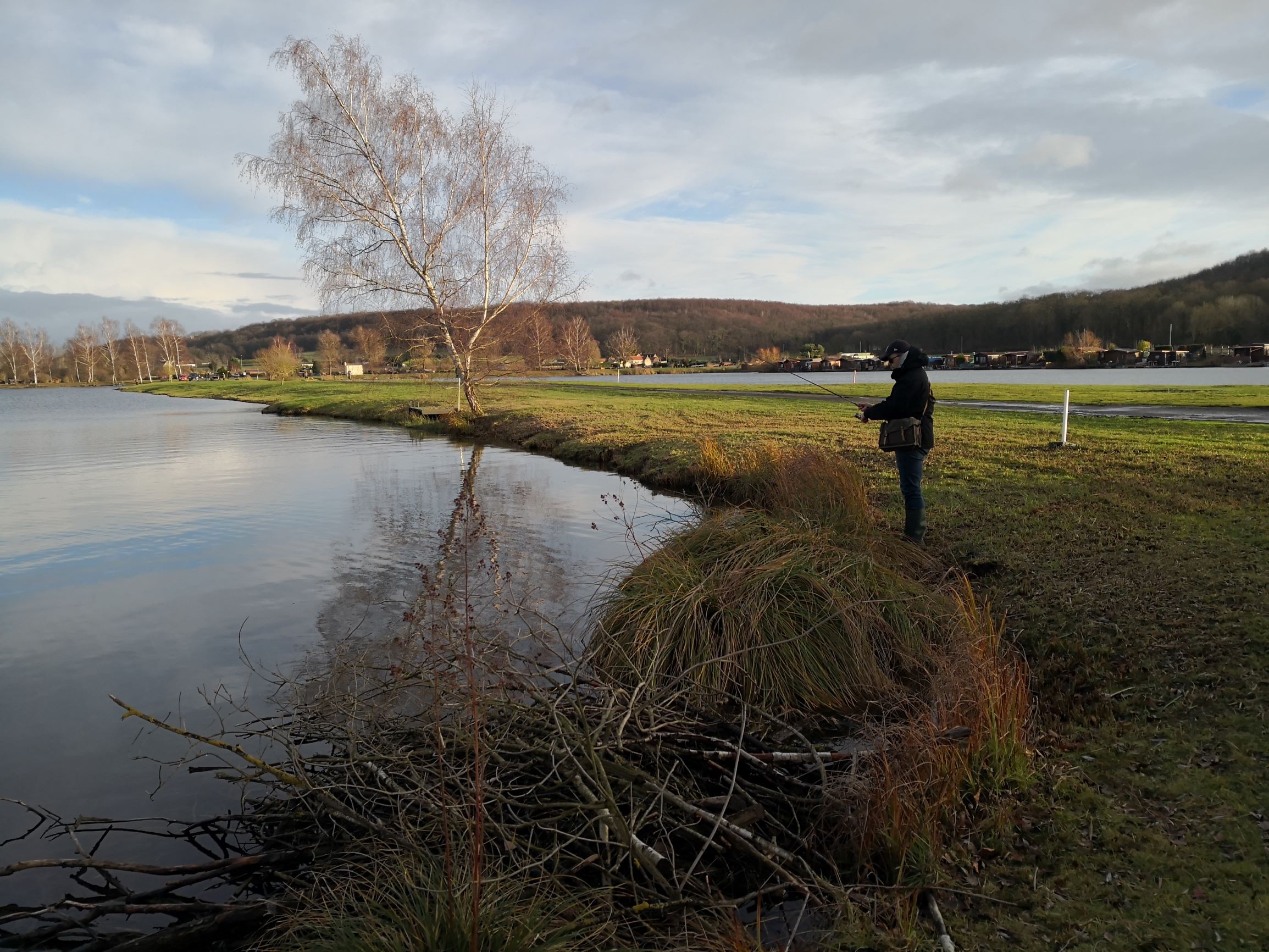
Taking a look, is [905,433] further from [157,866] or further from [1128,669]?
[157,866]

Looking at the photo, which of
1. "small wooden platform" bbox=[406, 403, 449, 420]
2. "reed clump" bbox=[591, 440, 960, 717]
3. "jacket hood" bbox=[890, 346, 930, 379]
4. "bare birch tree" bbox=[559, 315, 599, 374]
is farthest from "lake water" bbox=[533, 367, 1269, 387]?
"reed clump" bbox=[591, 440, 960, 717]

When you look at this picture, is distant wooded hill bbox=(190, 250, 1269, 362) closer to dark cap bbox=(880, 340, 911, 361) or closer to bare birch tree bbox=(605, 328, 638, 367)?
bare birch tree bbox=(605, 328, 638, 367)

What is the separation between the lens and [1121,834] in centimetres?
411

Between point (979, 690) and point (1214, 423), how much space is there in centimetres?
1832

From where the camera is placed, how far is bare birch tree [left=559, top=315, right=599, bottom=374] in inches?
3568

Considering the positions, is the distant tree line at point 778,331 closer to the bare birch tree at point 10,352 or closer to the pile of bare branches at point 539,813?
the bare birch tree at point 10,352

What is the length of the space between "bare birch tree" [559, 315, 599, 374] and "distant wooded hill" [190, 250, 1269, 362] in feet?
19.4

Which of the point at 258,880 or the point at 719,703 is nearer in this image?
the point at 258,880

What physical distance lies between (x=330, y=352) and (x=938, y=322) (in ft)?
339

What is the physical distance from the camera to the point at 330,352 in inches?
4279

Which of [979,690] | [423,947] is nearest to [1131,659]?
[979,690]

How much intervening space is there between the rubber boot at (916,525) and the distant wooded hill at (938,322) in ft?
264

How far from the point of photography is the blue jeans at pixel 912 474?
368 inches

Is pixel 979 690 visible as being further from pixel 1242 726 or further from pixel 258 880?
pixel 258 880
